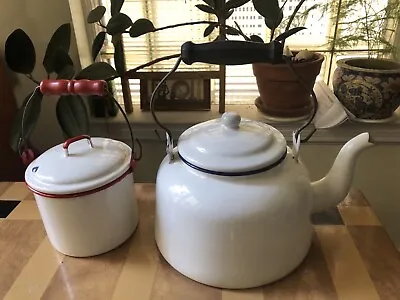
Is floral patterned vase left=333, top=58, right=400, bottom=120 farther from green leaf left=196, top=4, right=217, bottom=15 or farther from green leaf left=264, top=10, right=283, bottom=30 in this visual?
green leaf left=196, top=4, right=217, bottom=15

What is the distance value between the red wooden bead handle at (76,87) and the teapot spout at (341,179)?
38 cm

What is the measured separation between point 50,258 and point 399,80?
894mm

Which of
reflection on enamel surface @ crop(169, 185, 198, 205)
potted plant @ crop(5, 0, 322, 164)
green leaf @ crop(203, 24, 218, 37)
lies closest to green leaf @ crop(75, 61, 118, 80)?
potted plant @ crop(5, 0, 322, 164)

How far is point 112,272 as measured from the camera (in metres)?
0.71

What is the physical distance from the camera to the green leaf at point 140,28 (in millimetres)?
1054

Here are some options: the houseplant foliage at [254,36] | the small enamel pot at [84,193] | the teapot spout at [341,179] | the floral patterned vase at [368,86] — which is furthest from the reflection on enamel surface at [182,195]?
the floral patterned vase at [368,86]

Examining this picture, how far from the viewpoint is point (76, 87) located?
69 centimetres

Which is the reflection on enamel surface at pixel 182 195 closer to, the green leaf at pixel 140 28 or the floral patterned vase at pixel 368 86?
the green leaf at pixel 140 28

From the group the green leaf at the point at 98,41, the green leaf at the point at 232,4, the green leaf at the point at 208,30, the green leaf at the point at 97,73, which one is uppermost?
the green leaf at the point at 232,4

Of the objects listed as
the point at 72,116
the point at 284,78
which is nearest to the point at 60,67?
the point at 72,116

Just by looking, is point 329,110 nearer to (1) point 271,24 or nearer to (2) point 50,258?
(1) point 271,24

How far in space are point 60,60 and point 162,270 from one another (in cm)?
62

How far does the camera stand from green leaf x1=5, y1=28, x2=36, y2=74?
1.06m

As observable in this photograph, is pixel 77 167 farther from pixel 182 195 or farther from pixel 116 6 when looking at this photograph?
pixel 116 6
